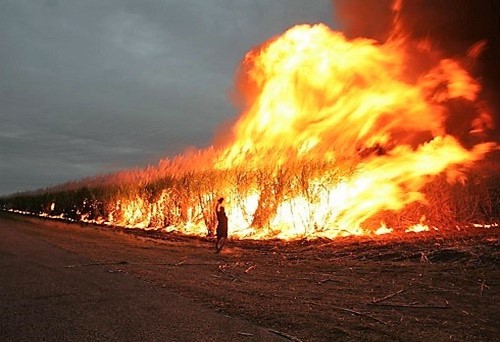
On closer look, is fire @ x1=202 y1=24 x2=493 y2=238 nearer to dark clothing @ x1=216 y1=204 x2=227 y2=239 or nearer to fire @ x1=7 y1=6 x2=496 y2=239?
fire @ x1=7 y1=6 x2=496 y2=239

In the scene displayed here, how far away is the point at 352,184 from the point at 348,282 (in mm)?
6565

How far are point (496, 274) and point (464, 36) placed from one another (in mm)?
9797

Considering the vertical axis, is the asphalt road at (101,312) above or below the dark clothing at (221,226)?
below

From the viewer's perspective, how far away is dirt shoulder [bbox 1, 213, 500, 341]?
5230 mm

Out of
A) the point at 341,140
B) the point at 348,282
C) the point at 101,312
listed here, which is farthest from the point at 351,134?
the point at 101,312

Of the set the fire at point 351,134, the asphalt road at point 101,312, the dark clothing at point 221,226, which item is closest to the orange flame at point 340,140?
the fire at point 351,134

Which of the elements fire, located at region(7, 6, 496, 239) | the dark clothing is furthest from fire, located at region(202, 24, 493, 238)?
the dark clothing

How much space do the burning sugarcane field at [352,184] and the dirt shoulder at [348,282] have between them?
0.17 feet

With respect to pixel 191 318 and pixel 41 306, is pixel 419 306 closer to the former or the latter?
pixel 191 318

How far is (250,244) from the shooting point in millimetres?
13867

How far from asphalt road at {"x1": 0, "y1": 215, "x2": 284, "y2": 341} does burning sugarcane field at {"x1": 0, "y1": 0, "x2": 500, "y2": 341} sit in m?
0.57

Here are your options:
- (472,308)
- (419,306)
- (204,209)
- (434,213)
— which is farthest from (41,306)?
(204,209)

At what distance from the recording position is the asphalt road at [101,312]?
15.8ft

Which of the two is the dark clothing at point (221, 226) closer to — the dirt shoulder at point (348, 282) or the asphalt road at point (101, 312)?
the dirt shoulder at point (348, 282)
